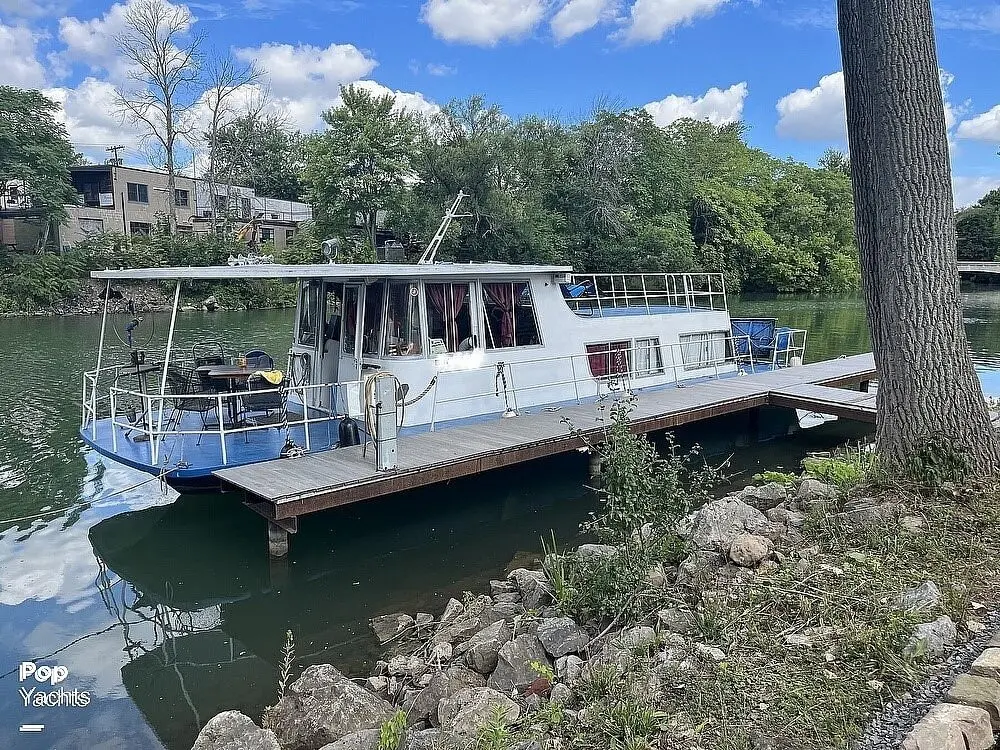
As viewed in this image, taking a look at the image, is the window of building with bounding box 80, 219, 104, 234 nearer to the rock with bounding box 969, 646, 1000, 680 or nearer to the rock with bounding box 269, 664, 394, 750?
the rock with bounding box 269, 664, 394, 750

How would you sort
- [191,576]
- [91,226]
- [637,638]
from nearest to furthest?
[637,638]
[191,576]
[91,226]

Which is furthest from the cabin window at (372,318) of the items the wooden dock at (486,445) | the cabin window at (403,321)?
the wooden dock at (486,445)

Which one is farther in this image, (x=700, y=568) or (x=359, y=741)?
(x=700, y=568)

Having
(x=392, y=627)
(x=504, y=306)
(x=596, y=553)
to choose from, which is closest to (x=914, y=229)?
(x=596, y=553)

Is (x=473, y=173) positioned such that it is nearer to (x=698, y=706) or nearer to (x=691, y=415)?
(x=691, y=415)

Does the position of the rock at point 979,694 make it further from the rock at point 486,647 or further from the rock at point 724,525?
the rock at point 486,647

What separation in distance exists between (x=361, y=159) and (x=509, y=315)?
92.4ft

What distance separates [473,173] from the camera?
39.1 metres

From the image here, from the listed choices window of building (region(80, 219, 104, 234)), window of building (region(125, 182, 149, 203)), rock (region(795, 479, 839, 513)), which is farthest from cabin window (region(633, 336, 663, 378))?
window of building (region(125, 182, 149, 203))

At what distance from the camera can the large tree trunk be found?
22.4ft

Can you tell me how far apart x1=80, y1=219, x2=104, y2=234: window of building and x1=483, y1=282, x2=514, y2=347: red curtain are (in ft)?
133

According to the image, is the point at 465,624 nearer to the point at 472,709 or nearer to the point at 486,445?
the point at 472,709

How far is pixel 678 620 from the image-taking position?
523cm

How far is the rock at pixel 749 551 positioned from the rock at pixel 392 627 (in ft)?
10.9
